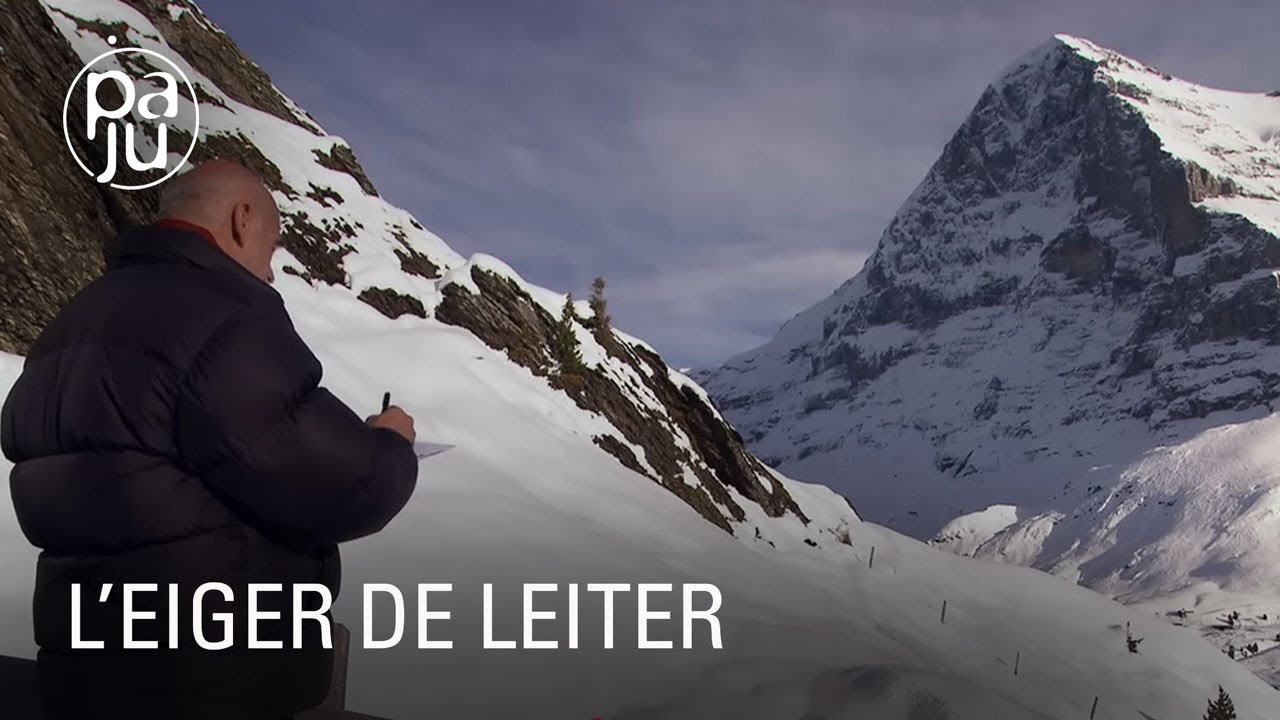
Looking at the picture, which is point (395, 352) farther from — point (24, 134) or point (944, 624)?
point (944, 624)

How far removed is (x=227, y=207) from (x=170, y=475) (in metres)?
0.72

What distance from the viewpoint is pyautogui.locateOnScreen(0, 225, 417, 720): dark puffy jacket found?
1931mm

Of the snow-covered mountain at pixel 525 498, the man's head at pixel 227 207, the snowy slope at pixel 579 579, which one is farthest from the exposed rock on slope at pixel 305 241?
the man's head at pixel 227 207

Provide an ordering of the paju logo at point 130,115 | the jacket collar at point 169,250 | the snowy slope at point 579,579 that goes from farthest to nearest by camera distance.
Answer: the paju logo at point 130,115, the snowy slope at point 579,579, the jacket collar at point 169,250

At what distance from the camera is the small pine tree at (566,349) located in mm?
26516

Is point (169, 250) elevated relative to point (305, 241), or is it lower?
lower

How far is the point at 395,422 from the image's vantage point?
2.29 m

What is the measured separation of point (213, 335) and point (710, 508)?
26653 millimetres

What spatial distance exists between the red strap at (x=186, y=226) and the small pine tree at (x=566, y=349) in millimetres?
24206

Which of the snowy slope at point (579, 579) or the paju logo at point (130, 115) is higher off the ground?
the paju logo at point (130, 115)

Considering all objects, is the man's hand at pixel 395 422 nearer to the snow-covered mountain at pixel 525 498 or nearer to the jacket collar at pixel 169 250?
the jacket collar at pixel 169 250

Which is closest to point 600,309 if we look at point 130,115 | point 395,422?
point 130,115

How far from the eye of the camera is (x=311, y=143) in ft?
108

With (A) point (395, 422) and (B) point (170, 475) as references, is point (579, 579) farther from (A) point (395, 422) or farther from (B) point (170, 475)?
(B) point (170, 475)
